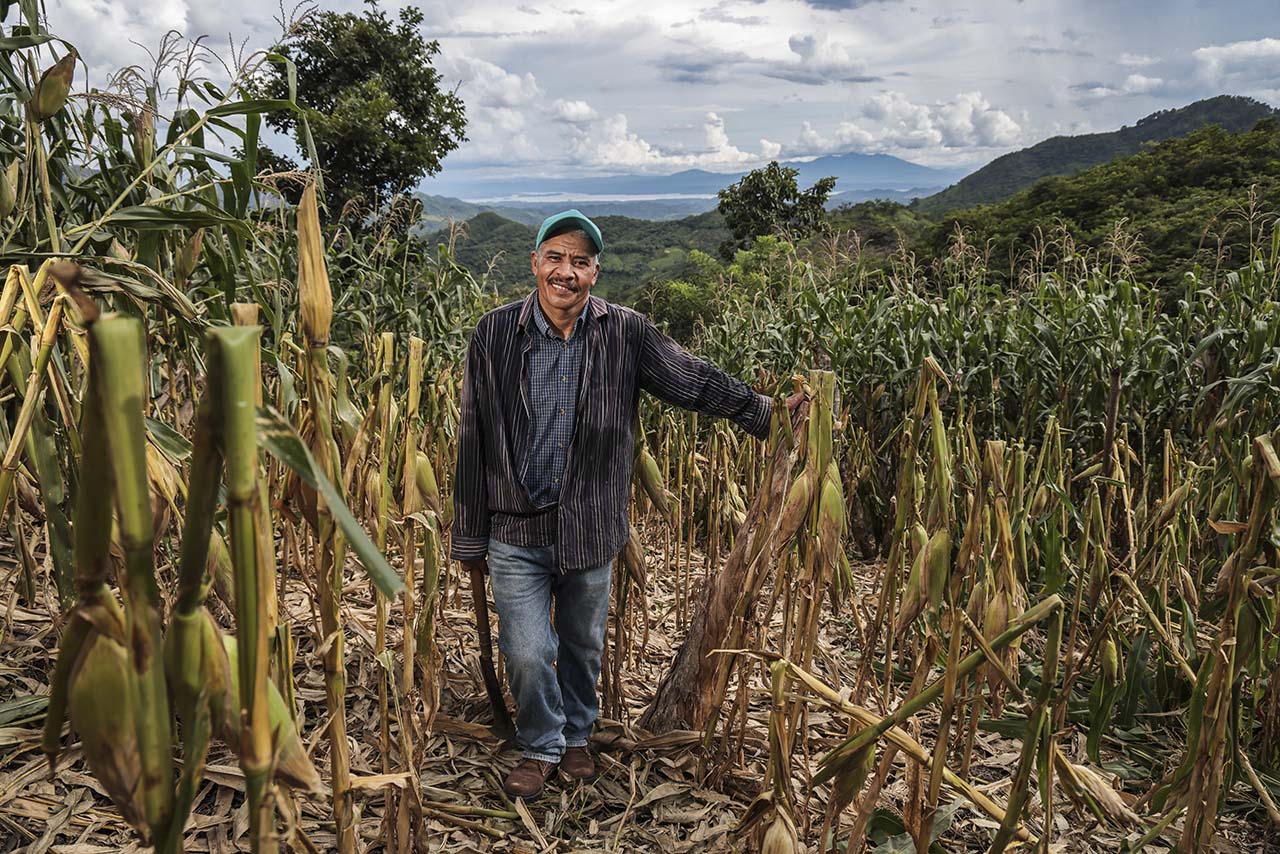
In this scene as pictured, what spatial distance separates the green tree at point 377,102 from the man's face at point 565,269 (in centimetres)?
1361

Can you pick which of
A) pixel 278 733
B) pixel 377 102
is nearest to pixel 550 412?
pixel 278 733

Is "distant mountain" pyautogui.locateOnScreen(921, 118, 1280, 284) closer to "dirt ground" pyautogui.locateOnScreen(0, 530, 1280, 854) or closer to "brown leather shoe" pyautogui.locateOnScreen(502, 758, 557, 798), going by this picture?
"dirt ground" pyautogui.locateOnScreen(0, 530, 1280, 854)

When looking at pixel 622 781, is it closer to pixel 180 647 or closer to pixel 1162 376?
pixel 180 647

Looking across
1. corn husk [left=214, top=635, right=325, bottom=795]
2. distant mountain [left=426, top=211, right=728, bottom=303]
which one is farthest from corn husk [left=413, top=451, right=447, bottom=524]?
distant mountain [left=426, top=211, right=728, bottom=303]

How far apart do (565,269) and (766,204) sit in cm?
2528

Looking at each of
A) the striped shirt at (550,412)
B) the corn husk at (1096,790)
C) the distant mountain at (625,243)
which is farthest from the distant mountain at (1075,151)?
the corn husk at (1096,790)

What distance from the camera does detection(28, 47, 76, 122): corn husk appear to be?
1.36 metres

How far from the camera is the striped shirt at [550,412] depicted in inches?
88.7

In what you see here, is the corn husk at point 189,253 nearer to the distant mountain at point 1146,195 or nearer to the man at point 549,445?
the man at point 549,445

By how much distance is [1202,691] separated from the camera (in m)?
1.53

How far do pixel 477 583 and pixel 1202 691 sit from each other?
69.0 inches

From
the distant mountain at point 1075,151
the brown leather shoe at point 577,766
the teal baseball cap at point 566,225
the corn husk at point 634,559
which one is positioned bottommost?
the brown leather shoe at point 577,766

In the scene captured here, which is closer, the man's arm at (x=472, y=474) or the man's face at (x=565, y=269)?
the man's face at (x=565, y=269)

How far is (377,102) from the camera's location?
14445 millimetres
